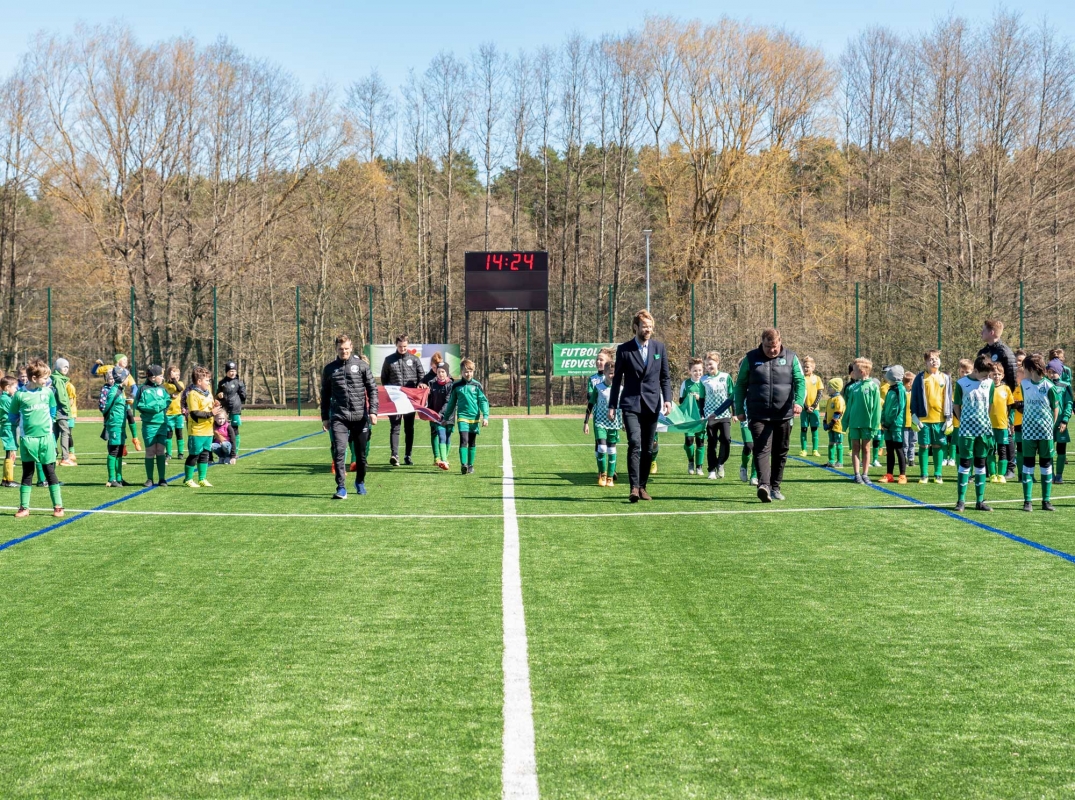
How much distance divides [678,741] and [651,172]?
44.9 m

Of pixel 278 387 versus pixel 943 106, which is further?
pixel 278 387

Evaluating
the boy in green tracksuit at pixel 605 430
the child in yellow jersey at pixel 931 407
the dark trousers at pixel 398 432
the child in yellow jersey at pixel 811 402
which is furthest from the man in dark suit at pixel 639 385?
the child in yellow jersey at pixel 811 402

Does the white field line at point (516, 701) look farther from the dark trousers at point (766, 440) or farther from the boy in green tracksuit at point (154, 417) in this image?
the boy in green tracksuit at point (154, 417)

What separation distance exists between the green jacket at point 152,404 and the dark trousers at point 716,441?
293 inches

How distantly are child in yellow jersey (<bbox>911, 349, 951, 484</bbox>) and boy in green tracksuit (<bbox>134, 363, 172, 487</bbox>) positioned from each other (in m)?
9.91

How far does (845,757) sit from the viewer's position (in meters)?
4.07

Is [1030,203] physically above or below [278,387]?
above

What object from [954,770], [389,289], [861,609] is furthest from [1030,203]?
[954,770]

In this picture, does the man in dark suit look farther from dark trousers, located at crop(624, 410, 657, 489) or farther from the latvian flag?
the latvian flag

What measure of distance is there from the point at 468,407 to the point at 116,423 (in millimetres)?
4843

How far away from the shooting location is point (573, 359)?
114 feet

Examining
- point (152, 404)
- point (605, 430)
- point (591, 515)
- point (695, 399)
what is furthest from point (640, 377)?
point (152, 404)

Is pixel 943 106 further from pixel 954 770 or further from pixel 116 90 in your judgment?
pixel 954 770

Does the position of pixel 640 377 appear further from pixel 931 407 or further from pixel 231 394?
pixel 231 394
